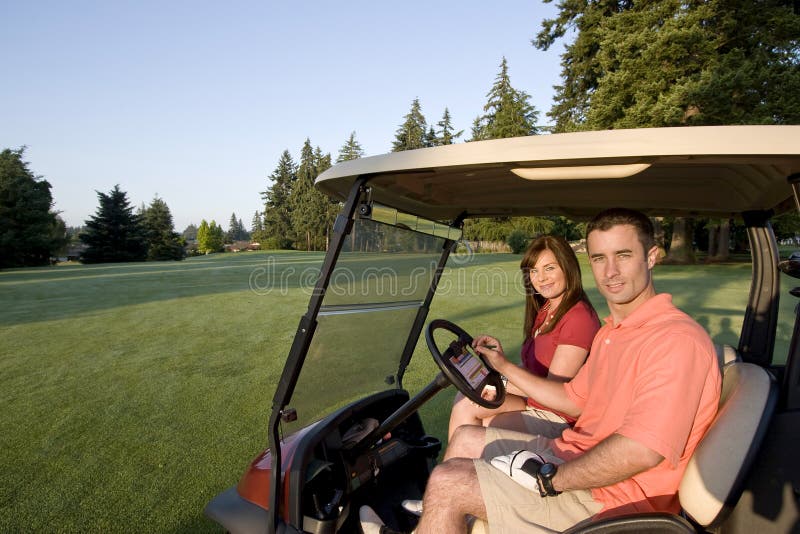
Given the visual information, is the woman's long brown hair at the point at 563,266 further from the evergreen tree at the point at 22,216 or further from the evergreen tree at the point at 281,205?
the evergreen tree at the point at 281,205

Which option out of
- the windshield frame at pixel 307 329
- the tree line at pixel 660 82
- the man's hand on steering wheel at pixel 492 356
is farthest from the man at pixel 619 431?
the tree line at pixel 660 82

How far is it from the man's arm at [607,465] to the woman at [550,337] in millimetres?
835

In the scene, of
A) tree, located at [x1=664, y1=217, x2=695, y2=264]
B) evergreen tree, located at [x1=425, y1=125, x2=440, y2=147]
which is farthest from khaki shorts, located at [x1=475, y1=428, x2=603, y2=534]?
evergreen tree, located at [x1=425, y1=125, x2=440, y2=147]

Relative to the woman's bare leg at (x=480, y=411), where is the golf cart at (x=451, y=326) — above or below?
above

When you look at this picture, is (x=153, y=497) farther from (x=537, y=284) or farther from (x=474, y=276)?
(x=474, y=276)

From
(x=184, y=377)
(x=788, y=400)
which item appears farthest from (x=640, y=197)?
(x=184, y=377)

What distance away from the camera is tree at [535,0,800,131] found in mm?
15211

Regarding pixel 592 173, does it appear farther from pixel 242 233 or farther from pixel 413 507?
pixel 242 233

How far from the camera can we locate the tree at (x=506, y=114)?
1459 inches

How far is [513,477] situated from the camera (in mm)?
1499

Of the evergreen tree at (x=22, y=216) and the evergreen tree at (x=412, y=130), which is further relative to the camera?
the evergreen tree at (x=412, y=130)

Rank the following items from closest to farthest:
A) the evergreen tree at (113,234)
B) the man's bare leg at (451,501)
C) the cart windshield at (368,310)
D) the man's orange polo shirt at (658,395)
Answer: the man's orange polo shirt at (658,395), the man's bare leg at (451,501), the cart windshield at (368,310), the evergreen tree at (113,234)

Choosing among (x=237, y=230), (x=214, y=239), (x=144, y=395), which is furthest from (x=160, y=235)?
(x=237, y=230)

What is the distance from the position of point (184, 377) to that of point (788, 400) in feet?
17.7
